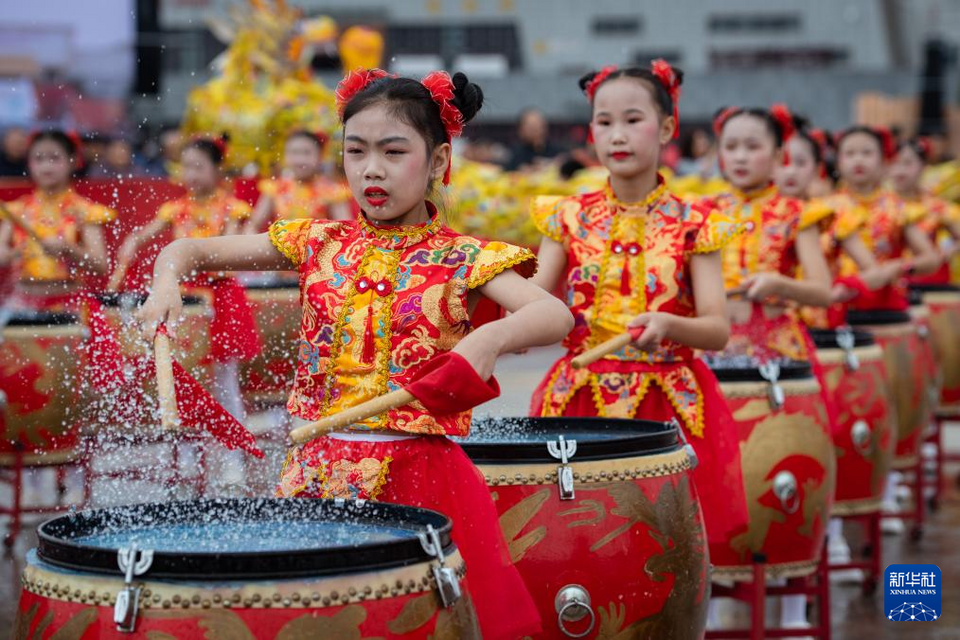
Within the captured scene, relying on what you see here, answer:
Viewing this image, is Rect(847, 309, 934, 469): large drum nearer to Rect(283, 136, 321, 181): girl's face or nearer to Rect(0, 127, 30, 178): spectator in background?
Rect(283, 136, 321, 181): girl's face

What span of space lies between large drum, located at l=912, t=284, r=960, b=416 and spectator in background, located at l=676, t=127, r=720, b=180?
6.91 feet

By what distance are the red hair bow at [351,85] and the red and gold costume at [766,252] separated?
252 cm

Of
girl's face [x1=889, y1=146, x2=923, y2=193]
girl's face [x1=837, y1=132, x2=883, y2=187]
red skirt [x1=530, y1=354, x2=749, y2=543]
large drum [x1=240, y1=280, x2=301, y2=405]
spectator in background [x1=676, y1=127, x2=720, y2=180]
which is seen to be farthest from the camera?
spectator in background [x1=676, y1=127, x2=720, y2=180]

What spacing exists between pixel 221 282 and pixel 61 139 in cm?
437

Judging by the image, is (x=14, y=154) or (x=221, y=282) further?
(x=14, y=154)

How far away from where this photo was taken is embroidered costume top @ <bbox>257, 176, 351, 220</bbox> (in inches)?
333

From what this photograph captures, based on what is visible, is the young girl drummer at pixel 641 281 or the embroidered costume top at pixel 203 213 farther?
the embroidered costume top at pixel 203 213

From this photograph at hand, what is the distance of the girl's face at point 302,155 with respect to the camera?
8.55 metres

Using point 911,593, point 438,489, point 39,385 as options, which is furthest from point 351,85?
point 39,385

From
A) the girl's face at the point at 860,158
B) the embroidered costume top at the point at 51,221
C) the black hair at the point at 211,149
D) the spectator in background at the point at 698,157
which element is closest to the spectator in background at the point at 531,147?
the spectator in background at the point at 698,157

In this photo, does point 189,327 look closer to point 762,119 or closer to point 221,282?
point 762,119

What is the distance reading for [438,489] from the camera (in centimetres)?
280

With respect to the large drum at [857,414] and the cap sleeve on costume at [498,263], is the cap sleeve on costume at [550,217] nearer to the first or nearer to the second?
the cap sleeve on costume at [498,263]

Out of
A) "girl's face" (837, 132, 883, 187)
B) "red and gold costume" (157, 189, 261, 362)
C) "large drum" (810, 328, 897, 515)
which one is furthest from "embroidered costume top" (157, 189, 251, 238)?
"girl's face" (837, 132, 883, 187)
